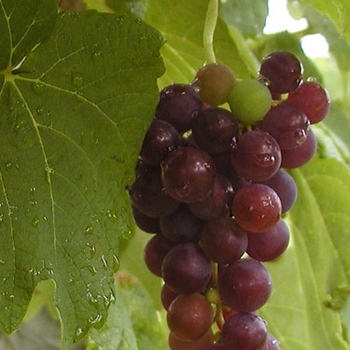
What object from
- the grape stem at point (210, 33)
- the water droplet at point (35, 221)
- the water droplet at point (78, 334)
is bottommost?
the water droplet at point (78, 334)

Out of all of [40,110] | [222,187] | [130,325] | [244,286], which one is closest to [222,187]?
[222,187]

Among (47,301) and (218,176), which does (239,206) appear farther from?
(47,301)

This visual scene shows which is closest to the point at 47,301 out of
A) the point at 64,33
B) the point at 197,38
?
the point at 197,38

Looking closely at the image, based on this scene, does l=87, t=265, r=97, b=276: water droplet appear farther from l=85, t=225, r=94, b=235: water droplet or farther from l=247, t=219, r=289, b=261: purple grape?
l=247, t=219, r=289, b=261: purple grape

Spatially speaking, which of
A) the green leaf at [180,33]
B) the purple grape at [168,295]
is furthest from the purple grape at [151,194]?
the green leaf at [180,33]

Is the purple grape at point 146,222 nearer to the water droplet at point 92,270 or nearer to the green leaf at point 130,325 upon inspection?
the water droplet at point 92,270

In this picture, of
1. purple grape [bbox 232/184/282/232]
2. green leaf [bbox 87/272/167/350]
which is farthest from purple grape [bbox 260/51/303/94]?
green leaf [bbox 87/272/167/350]
